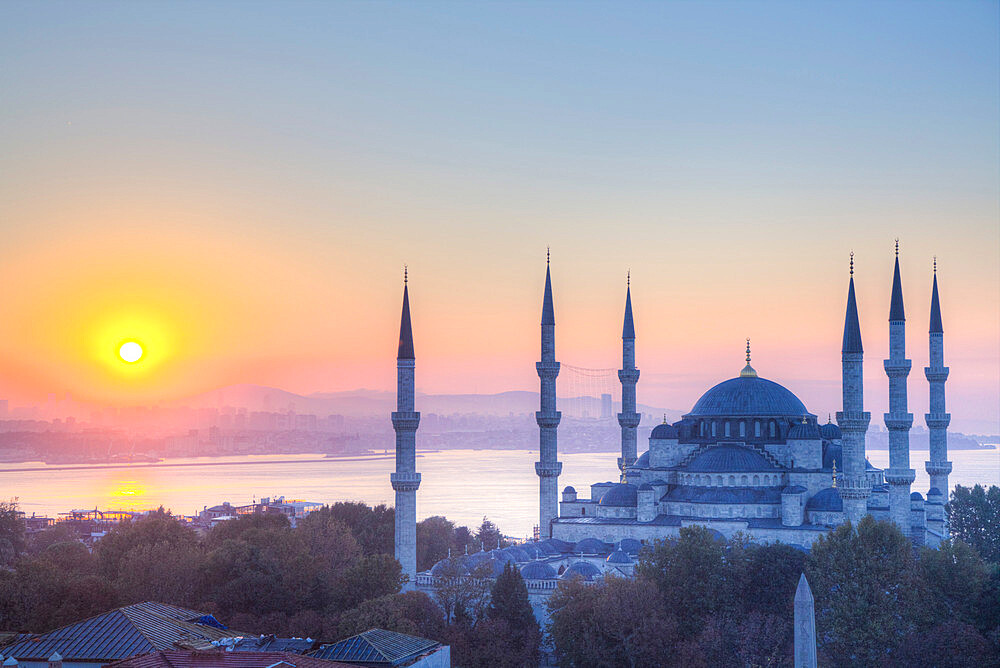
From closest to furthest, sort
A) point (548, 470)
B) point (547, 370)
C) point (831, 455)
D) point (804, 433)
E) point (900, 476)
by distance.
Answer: point (900, 476), point (804, 433), point (831, 455), point (548, 470), point (547, 370)

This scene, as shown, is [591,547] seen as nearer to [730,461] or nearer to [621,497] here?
[621,497]

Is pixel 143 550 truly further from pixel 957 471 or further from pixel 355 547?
pixel 957 471

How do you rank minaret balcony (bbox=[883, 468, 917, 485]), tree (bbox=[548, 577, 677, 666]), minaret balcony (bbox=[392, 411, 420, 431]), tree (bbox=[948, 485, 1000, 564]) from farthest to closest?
tree (bbox=[948, 485, 1000, 564])
minaret balcony (bbox=[392, 411, 420, 431])
minaret balcony (bbox=[883, 468, 917, 485])
tree (bbox=[548, 577, 677, 666])

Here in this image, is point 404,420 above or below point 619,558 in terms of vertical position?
above

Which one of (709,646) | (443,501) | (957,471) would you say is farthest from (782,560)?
(957,471)

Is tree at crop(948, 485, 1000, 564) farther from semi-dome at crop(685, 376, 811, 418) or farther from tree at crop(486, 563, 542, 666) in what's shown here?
tree at crop(486, 563, 542, 666)

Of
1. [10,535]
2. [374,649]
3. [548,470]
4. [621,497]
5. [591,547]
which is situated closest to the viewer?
[374,649]

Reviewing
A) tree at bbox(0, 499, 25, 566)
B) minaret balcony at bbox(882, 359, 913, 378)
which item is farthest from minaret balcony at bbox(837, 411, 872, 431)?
tree at bbox(0, 499, 25, 566)

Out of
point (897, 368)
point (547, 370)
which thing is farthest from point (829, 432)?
point (547, 370)
